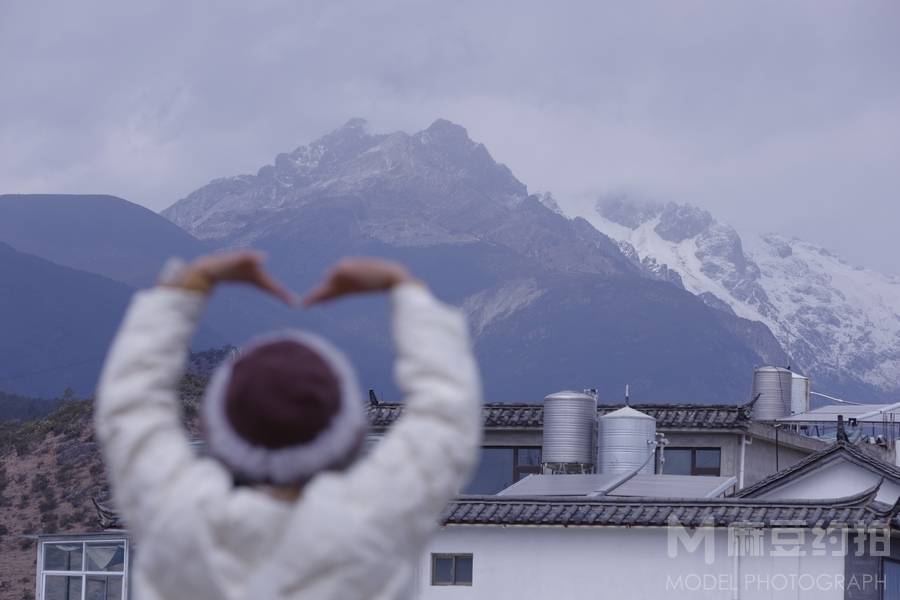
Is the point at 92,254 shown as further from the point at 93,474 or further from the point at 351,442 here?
the point at 351,442

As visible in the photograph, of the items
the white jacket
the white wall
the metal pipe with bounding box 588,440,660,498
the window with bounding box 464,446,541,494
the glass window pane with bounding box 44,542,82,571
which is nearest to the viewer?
the white jacket

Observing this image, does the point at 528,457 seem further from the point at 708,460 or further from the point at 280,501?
the point at 280,501

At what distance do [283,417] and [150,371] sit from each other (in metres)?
0.39

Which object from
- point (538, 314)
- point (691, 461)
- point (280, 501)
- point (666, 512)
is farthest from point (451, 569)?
point (538, 314)

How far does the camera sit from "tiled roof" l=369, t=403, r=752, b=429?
2986 cm

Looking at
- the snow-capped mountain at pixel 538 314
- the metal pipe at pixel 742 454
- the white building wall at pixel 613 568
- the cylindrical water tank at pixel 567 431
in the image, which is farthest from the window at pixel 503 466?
the snow-capped mountain at pixel 538 314

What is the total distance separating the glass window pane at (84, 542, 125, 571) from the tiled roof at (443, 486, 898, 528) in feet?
24.0

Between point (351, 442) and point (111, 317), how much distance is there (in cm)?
15710

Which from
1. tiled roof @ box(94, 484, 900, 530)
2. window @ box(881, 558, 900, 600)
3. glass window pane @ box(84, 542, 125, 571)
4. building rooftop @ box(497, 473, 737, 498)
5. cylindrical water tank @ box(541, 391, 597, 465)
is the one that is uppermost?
cylindrical water tank @ box(541, 391, 597, 465)

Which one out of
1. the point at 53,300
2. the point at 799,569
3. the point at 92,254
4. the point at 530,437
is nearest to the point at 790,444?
the point at 530,437

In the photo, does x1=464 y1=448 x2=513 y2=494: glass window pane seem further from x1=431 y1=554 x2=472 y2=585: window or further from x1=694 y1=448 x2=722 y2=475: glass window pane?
x1=431 y1=554 x2=472 y2=585: window

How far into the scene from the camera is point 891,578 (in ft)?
62.7

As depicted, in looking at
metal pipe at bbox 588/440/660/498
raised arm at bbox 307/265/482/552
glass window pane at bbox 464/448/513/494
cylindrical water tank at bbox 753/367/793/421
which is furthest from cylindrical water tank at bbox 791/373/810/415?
raised arm at bbox 307/265/482/552

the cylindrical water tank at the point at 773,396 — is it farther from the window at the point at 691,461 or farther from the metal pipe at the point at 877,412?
the window at the point at 691,461
